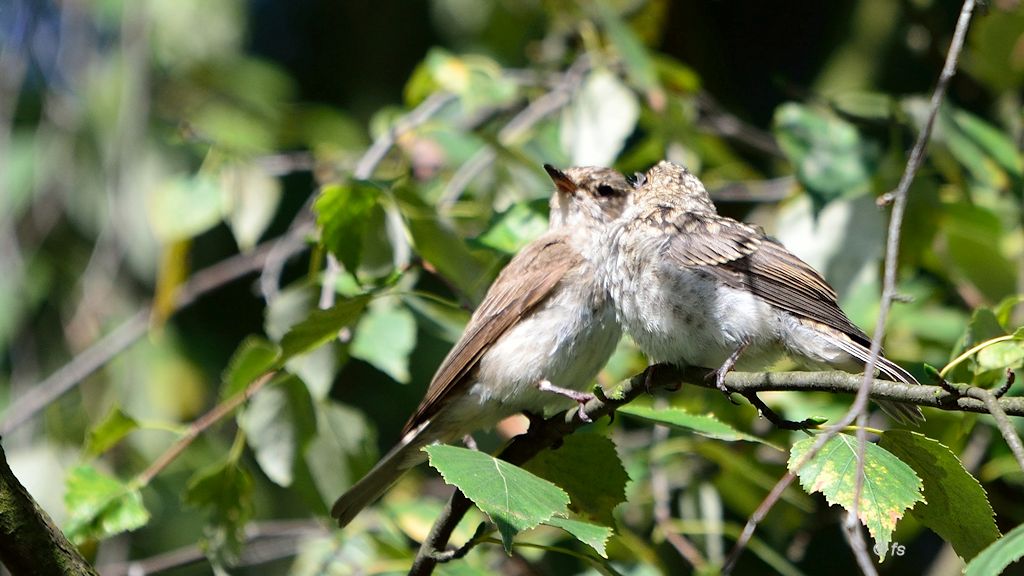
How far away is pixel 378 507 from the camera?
404cm

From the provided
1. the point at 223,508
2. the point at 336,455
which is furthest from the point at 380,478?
the point at 223,508

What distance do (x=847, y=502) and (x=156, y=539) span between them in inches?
181

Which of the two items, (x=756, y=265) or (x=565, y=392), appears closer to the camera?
(x=756, y=265)

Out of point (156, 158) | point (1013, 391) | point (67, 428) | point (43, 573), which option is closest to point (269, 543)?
point (67, 428)

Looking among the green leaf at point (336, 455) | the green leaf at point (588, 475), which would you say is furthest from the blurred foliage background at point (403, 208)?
the green leaf at point (588, 475)

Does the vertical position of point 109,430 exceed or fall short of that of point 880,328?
it falls short

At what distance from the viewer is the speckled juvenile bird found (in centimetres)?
277

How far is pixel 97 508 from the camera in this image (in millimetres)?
2885

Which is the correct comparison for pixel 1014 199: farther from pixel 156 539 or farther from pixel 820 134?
pixel 156 539

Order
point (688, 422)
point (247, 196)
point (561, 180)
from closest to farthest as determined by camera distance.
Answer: point (688, 422), point (247, 196), point (561, 180)

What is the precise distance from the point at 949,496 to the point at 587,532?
66 cm

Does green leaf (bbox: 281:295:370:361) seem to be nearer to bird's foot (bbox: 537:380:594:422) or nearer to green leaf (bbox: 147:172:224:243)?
bird's foot (bbox: 537:380:594:422)

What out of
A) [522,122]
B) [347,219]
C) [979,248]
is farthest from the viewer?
[522,122]

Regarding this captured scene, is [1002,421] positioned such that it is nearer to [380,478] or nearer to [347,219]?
[347,219]
